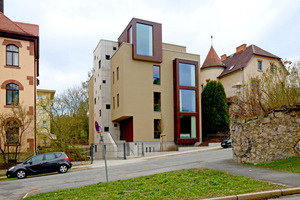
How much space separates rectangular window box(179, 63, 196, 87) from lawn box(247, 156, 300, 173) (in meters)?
20.2

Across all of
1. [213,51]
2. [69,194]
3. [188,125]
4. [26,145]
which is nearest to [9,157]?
[26,145]

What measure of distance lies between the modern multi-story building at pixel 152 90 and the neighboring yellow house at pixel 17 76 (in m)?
9.20

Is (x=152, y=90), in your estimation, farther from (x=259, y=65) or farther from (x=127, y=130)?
(x=259, y=65)

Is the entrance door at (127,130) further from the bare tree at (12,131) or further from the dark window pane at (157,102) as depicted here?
the bare tree at (12,131)

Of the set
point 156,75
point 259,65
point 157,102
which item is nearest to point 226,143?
point 157,102

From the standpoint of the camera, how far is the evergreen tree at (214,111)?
3362 cm

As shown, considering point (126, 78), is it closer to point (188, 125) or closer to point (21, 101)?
→ point (188, 125)

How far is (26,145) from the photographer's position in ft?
78.3

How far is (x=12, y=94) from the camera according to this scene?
24.2 m

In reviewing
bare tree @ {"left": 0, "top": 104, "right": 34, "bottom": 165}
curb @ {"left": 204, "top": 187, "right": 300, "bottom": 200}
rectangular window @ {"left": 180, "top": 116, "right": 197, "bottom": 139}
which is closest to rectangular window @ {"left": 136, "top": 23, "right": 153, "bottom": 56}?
rectangular window @ {"left": 180, "top": 116, "right": 197, "bottom": 139}

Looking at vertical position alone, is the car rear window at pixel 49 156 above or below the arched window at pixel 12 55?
below

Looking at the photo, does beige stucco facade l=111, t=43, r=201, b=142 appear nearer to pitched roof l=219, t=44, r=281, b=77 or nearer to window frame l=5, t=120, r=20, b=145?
window frame l=5, t=120, r=20, b=145

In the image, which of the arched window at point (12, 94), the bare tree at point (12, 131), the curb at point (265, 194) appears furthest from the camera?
the arched window at point (12, 94)

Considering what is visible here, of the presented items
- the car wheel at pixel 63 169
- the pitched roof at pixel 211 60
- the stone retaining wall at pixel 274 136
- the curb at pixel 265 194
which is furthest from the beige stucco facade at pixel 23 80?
the pitched roof at pixel 211 60
